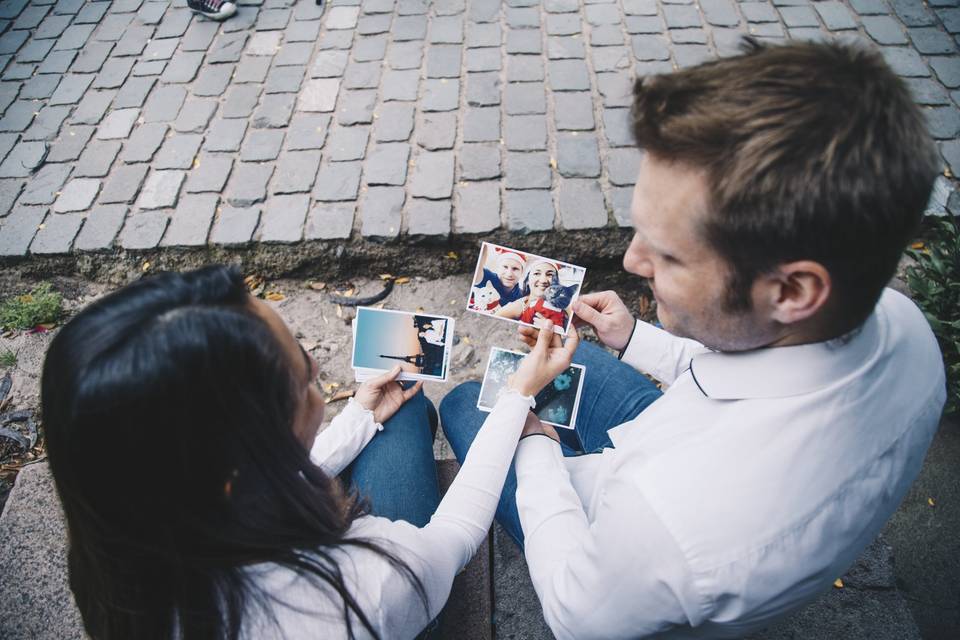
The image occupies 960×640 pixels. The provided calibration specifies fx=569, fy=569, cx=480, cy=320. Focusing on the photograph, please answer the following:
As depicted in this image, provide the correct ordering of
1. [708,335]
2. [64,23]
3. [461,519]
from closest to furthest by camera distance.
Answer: [708,335] → [461,519] → [64,23]

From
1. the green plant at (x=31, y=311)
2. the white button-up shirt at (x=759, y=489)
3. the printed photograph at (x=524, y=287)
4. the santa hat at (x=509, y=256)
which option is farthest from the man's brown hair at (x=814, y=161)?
the green plant at (x=31, y=311)

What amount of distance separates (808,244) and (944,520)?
6.87 ft

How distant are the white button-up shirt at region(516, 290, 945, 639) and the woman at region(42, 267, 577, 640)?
476mm

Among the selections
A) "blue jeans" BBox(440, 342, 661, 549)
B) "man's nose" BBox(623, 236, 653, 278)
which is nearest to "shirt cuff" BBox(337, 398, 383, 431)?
"blue jeans" BBox(440, 342, 661, 549)

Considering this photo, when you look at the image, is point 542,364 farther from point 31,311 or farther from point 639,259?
point 31,311

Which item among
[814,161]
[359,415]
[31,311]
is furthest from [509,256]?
[31,311]

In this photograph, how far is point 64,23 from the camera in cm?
446

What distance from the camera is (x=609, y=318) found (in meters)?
2.06

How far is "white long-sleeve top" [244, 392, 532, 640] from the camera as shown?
1.20 m

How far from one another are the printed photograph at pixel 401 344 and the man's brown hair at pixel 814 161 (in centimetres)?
139

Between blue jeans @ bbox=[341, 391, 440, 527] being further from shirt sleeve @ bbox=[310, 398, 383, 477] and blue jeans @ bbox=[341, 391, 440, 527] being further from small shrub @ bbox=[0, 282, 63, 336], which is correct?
small shrub @ bbox=[0, 282, 63, 336]

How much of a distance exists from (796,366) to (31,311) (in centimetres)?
357

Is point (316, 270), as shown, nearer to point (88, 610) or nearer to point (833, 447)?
point (88, 610)

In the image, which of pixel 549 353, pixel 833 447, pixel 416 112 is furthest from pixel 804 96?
pixel 416 112
